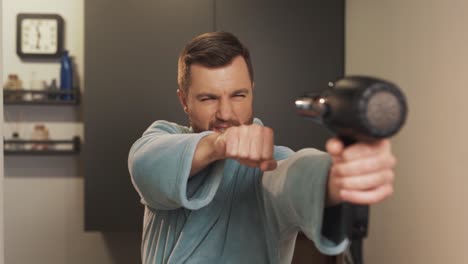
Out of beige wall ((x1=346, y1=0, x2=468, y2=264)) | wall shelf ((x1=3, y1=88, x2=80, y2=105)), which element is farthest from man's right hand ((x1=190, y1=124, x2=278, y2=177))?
wall shelf ((x1=3, y1=88, x2=80, y2=105))

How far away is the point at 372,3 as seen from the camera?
2258 millimetres

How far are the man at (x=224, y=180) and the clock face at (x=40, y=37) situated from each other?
1.84 metres

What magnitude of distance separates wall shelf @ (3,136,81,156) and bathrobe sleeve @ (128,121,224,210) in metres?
1.95

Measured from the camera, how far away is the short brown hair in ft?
3.55

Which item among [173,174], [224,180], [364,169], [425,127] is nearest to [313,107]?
[364,169]

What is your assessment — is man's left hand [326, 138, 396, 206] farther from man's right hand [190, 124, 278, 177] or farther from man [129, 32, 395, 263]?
man's right hand [190, 124, 278, 177]

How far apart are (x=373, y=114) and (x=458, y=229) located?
48.8 inches

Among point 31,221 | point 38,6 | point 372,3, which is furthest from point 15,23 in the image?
point 372,3

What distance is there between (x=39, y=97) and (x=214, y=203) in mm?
2030

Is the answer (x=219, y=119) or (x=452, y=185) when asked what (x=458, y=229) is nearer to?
(x=452, y=185)

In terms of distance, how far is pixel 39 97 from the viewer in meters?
2.76

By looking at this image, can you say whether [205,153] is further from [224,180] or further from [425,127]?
[425,127]

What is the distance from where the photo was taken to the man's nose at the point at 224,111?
1077 mm

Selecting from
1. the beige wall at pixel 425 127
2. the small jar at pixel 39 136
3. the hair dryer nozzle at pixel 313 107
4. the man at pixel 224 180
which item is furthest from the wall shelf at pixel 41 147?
the hair dryer nozzle at pixel 313 107
